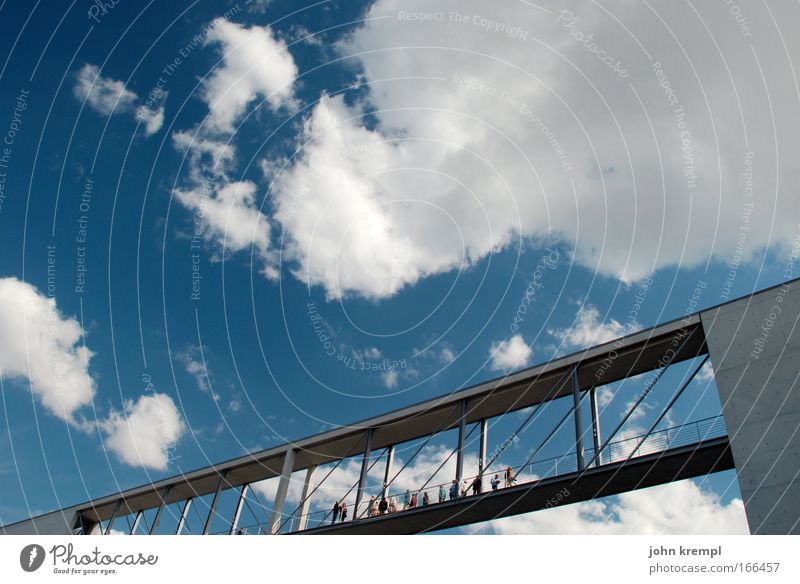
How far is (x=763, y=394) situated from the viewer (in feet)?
78.1

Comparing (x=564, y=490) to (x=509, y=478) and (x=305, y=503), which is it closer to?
(x=509, y=478)

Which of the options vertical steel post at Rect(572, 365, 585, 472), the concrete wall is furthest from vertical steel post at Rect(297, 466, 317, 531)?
the concrete wall

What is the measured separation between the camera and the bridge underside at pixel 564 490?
24.8 metres

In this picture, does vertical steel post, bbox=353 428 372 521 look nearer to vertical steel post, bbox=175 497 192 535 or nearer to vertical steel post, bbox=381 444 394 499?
vertical steel post, bbox=381 444 394 499

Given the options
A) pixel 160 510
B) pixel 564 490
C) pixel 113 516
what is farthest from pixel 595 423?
pixel 113 516

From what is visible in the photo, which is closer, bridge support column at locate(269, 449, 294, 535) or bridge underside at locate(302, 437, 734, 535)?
bridge underside at locate(302, 437, 734, 535)

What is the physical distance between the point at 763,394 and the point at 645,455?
5.35 m

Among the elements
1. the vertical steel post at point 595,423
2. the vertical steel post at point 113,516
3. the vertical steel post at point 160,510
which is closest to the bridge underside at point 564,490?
the vertical steel post at point 595,423

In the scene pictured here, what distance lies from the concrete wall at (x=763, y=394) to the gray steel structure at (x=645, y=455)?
0.04m

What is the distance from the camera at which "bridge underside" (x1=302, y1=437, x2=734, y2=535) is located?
24.8 metres

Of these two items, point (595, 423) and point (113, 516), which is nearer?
point (595, 423)

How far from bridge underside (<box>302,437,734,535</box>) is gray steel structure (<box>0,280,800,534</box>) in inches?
2.2

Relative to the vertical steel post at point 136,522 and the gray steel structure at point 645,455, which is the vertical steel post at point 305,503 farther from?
the vertical steel post at point 136,522
